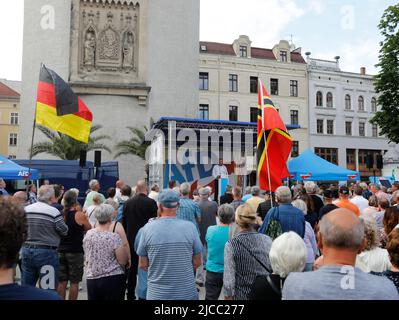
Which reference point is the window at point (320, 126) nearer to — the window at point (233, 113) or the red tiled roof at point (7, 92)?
the window at point (233, 113)

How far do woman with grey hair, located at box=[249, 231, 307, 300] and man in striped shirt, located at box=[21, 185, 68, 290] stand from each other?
136 inches

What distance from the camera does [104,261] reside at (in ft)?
16.5

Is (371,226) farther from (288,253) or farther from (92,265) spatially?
(92,265)

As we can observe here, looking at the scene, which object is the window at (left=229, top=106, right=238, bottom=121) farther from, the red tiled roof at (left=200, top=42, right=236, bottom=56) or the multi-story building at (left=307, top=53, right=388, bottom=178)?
the multi-story building at (left=307, top=53, right=388, bottom=178)

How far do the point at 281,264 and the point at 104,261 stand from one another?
2.74m

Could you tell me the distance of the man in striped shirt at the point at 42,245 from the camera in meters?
5.48

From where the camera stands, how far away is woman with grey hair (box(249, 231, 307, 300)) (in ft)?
9.80

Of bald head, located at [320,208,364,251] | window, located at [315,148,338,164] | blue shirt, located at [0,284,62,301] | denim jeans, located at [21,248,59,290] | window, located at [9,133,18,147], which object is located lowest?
denim jeans, located at [21,248,59,290]

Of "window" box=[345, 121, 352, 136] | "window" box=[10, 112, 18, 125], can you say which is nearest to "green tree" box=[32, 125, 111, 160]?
"window" box=[345, 121, 352, 136]

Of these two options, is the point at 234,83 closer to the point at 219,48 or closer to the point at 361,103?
the point at 219,48
